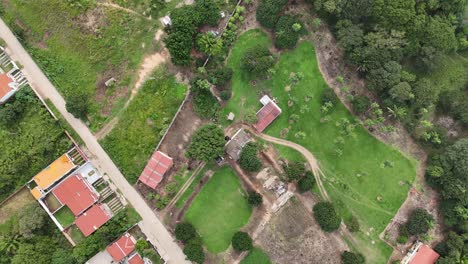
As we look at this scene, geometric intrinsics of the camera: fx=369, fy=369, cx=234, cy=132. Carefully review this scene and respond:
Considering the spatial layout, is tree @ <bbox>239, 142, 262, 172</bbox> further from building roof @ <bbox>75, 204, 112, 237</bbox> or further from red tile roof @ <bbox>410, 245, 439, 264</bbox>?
red tile roof @ <bbox>410, 245, 439, 264</bbox>

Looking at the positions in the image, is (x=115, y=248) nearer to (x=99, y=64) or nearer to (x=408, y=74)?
(x=99, y=64)

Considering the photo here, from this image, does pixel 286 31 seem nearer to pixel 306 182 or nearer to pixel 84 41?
pixel 306 182

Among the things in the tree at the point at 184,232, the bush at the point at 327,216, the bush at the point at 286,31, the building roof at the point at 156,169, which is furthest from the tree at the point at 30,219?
the bush at the point at 286,31

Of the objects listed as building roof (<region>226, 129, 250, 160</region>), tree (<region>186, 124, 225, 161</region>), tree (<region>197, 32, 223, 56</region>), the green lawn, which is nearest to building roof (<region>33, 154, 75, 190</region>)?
tree (<region>186, 124, 225, 161</region>)

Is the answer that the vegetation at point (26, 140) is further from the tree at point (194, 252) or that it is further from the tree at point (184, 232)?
the tree at point (194, 252)

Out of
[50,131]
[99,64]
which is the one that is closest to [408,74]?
[99,64]

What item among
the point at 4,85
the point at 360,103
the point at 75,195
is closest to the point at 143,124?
the point at 75,195

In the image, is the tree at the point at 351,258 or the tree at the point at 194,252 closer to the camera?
the tree at the point at 194,252
